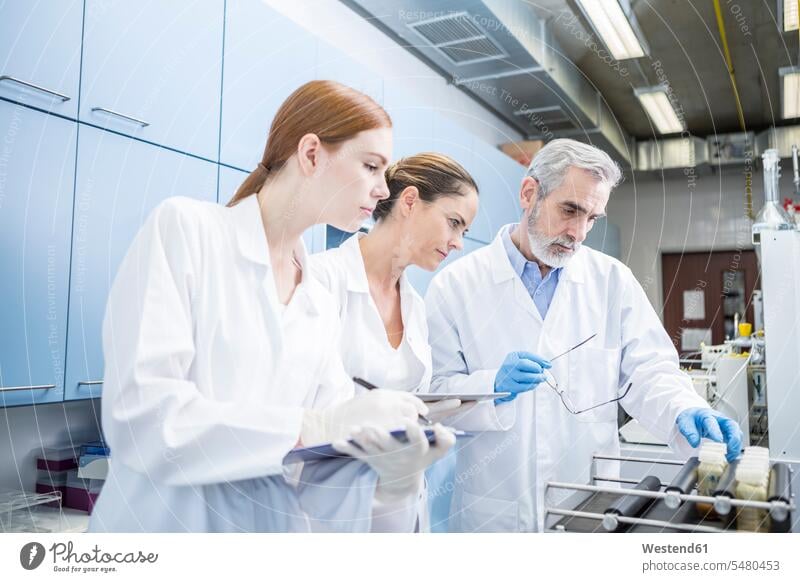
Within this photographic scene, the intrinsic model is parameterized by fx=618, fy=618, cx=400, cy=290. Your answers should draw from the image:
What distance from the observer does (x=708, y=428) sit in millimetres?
807

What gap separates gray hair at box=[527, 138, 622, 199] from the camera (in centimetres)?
87

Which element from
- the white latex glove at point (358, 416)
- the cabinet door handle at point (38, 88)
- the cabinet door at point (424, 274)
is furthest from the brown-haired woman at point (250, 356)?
the cabinet door handle at point (38, 88)

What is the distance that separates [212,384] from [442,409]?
27 cm

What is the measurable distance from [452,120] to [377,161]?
246mm

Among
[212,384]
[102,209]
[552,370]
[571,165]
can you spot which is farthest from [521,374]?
[102,209]

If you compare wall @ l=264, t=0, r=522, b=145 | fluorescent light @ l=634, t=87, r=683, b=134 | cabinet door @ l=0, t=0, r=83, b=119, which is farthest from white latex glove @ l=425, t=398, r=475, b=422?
cabinet door @ l=0, t=0, r=83, b=119

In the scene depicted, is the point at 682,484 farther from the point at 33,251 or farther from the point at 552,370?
the point at 33,251

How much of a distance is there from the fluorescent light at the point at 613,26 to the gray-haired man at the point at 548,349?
187mm

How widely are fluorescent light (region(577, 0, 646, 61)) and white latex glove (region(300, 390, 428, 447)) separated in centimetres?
64

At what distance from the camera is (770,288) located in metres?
1.10

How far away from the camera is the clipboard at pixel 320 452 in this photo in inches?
25.5

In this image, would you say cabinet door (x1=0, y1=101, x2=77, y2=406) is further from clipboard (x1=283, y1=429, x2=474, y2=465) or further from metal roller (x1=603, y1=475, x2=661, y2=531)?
metal roller (x1=603, y1=475, x2=661, y2=531)
